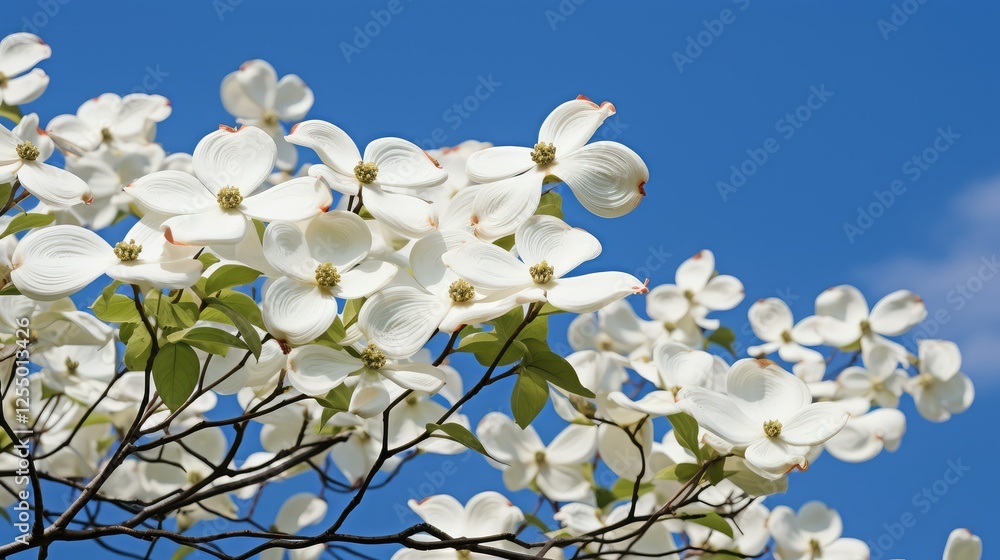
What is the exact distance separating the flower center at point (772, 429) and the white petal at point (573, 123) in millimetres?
405

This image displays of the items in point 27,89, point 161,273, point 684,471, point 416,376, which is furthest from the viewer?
point 27,89

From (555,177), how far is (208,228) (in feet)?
1.28

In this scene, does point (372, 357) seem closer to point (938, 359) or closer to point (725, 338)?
point (725, 338)

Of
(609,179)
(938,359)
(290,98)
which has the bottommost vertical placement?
(609,179)

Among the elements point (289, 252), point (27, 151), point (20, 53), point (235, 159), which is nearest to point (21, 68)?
point (20, 53)

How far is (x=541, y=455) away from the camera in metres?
1.76

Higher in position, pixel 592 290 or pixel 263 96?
pixel 263 96

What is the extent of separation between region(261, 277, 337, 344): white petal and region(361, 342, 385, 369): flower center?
0.07 m

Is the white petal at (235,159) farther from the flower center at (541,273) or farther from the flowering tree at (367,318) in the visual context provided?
the flower center at (541,273)

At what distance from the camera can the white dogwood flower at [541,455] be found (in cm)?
175

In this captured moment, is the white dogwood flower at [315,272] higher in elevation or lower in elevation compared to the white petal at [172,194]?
lower

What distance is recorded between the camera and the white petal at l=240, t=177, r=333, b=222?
969mm

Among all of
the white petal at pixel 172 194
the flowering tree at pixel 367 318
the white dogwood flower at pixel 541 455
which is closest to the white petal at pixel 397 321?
the flowering tree at pixel 367 318

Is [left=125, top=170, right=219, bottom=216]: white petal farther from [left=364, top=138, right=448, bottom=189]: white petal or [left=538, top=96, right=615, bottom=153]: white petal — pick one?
[left=538, top=96, right=615, bottom=153]: white petal
